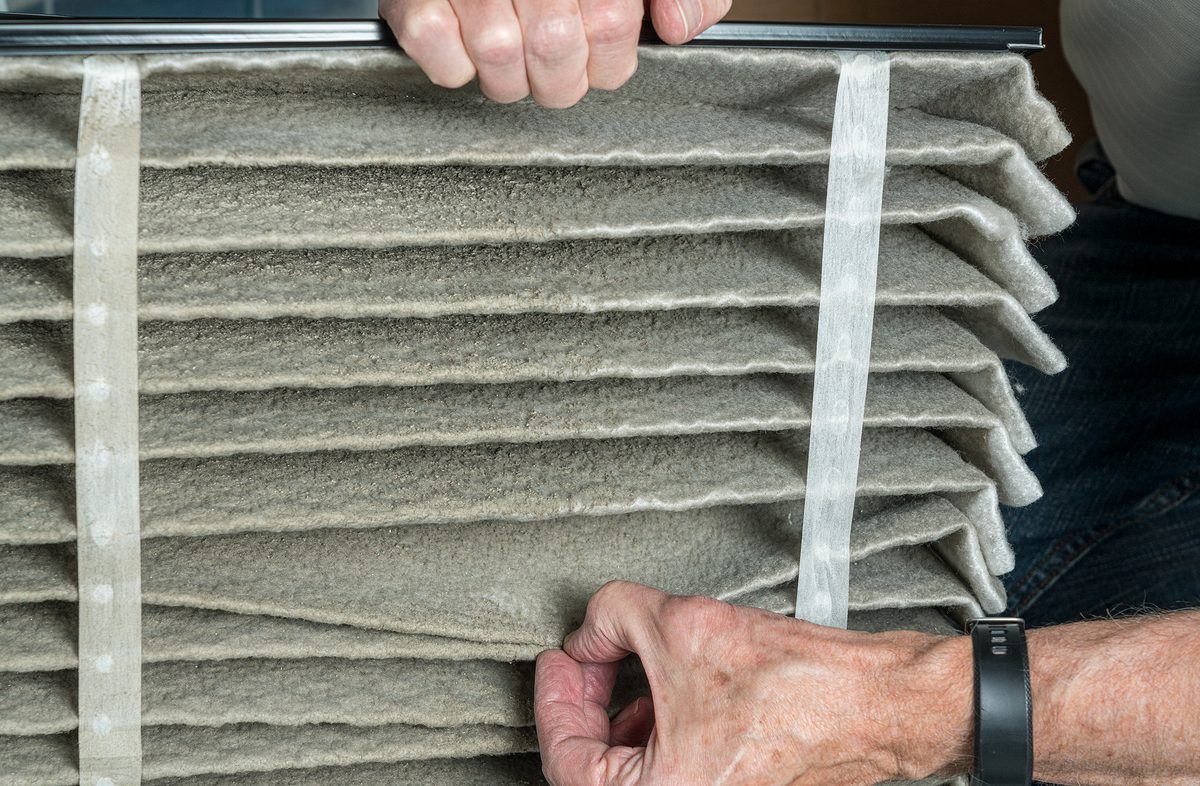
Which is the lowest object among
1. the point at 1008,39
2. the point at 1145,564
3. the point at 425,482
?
the point at 1145,564

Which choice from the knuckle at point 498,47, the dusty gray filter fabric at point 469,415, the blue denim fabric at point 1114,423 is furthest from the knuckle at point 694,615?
the blue denim fabric at point 1114,423

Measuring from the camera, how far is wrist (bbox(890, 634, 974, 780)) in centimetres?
63

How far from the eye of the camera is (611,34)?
19.6 inches

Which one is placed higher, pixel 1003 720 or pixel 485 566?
pixel 485 566

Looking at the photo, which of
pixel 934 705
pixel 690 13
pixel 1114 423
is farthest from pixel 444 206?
pixel 1114 423

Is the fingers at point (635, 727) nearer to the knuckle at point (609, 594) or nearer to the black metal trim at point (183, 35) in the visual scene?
the knuckle at point (609, 594)

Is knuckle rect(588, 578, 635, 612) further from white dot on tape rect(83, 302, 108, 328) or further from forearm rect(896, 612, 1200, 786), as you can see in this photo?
white dot on tape rect(83, 302, 108, 328)

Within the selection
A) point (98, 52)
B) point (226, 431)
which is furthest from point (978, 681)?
point (98, 52)

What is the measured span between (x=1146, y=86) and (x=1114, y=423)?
0.33 m

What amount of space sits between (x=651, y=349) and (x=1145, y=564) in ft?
1.97

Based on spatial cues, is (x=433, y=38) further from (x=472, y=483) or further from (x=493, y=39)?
(x=472, y=483)

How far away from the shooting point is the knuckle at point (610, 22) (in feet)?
1.63

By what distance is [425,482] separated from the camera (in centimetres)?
60

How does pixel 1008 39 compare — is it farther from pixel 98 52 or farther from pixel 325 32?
pixel 98 52
